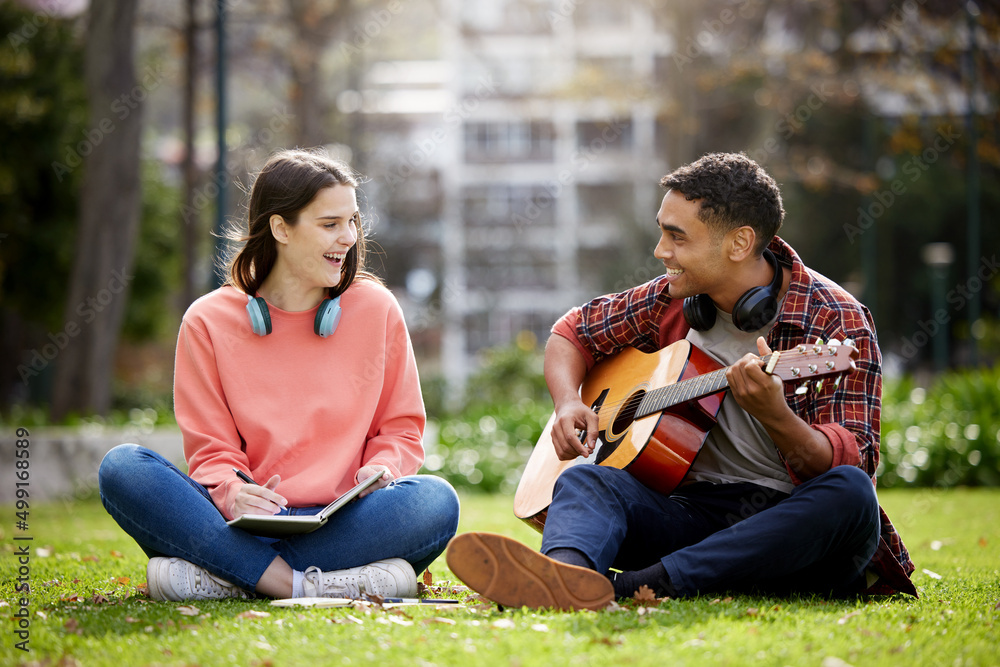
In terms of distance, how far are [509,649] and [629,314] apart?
6.00 ft

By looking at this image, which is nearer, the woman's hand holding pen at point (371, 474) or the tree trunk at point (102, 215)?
the woman's hand holding pen at point (371, 474)

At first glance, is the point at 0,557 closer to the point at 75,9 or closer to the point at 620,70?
the point at 75,9

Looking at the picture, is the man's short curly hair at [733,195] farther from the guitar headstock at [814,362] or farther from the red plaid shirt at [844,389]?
the guitar headstock at [814,362]

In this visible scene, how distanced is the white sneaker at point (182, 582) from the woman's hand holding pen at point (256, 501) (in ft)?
0.81

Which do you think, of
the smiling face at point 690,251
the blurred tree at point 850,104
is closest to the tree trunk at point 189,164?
the blurred tree at point 850,104

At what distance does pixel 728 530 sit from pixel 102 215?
33.5ft

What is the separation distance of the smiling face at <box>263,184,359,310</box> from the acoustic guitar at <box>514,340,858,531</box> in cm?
105

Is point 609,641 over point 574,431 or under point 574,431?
under

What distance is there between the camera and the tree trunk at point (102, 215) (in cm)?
1143

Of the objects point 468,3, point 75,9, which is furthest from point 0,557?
point 468,3

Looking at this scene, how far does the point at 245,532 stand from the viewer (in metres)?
3.31

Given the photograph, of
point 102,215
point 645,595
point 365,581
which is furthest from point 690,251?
point 102,215

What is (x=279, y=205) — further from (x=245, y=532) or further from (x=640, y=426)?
(x=640, y=426)

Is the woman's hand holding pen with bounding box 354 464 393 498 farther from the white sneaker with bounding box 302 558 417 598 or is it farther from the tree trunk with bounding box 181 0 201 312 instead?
the tree trunk with bounding box 181 0 201 312
